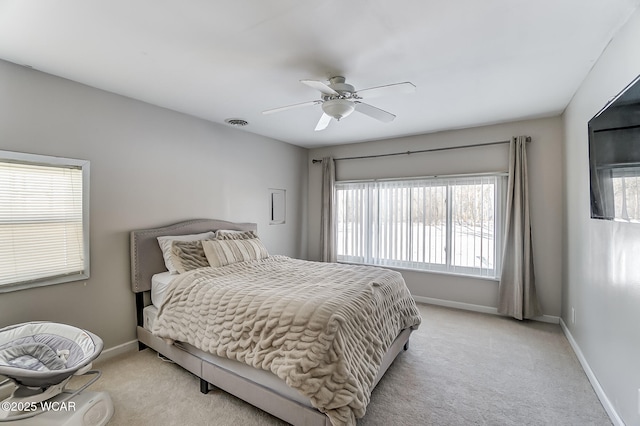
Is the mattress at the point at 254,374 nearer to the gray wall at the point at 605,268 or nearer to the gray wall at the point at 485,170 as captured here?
the gray wall at the point at 605,268

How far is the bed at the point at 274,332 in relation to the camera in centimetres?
167

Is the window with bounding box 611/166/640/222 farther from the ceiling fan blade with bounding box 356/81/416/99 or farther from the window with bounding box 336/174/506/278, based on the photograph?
the window with bounding box 336/174/506/278

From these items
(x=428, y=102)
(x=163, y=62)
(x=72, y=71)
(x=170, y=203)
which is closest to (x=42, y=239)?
(x=170, y=203)

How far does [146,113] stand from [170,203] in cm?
100

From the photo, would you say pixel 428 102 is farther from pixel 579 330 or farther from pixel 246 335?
pixel 246 335

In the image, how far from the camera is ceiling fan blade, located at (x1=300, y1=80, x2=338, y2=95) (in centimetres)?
202

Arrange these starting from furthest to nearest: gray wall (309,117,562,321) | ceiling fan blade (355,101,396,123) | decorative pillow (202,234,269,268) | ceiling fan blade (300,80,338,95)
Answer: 1. gray wall (309,117,562,321)
2. decorative pillow (202,234,269,268)
3. ceiling fan blade (355,101,396,123)
4. ceiling fan blade (300,80,338,95)

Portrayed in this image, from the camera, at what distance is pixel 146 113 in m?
3.13

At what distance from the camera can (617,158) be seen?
178 centimetres

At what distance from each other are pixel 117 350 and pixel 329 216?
344 cm

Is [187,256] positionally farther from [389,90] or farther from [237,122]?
[389,90]

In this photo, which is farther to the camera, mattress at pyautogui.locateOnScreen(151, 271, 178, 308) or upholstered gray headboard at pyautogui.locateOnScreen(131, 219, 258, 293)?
upholstered gray headboard at pyautogui.locateOnScreen(131, 219, 258, 293)

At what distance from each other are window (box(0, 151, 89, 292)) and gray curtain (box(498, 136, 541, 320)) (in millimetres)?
4716

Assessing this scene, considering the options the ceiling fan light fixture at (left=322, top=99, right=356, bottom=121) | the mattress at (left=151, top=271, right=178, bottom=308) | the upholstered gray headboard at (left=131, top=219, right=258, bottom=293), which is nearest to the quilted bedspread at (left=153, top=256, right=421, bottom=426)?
the mattress at (left=151, top=271, right=178, bottom=308)
